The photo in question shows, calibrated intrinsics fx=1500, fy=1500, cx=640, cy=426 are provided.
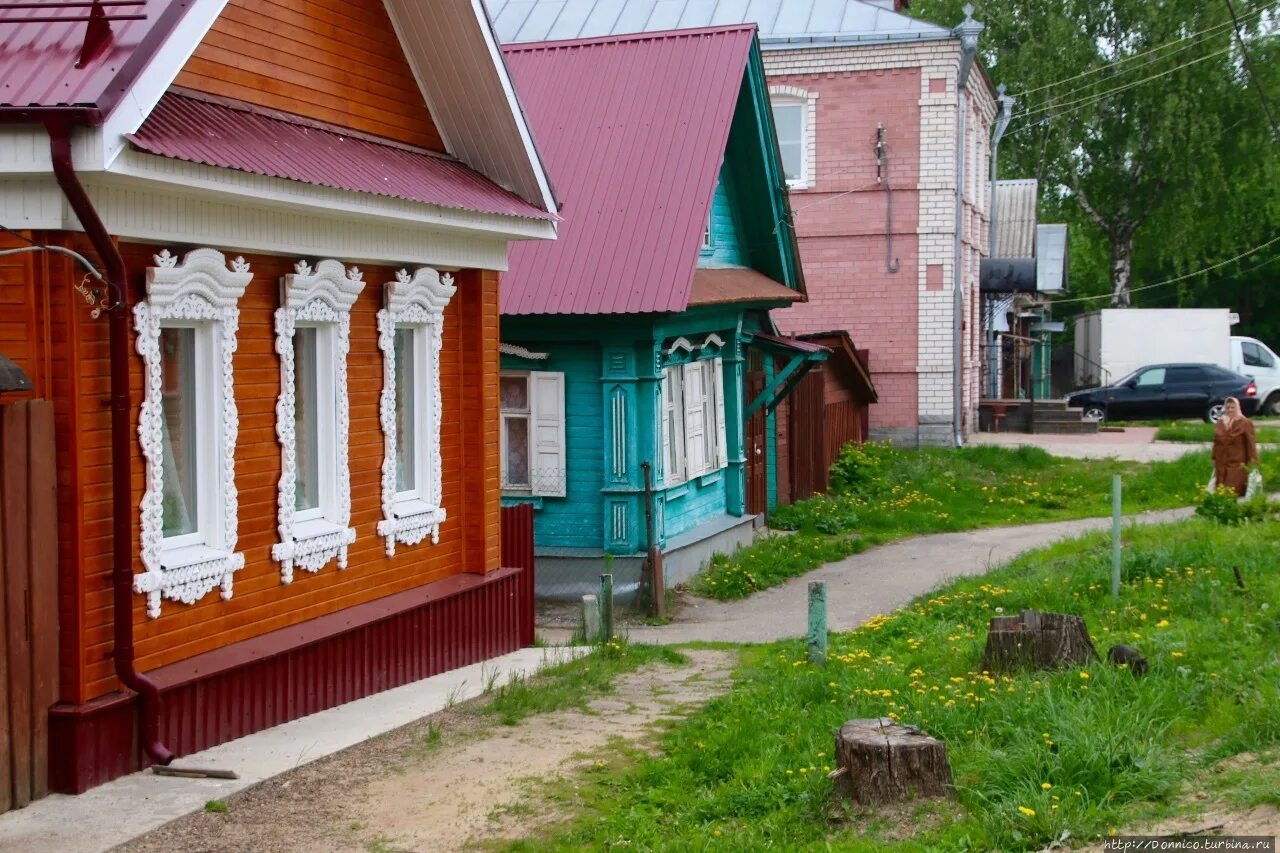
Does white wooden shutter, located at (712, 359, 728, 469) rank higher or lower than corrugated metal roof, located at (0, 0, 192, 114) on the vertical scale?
lower

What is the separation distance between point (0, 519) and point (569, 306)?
27.8 ft

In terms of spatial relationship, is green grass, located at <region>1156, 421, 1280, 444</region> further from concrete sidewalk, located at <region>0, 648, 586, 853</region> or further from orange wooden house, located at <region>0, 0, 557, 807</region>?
concrete sidewalk, located at <region>0, 648, 586, 853</region>

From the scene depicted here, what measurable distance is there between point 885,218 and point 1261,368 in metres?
14.0

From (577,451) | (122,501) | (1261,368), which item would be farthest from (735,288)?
(1261,368)

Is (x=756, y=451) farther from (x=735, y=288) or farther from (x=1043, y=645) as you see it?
(x=1043, y=645)

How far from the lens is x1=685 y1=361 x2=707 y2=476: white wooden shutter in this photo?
16.3 meters

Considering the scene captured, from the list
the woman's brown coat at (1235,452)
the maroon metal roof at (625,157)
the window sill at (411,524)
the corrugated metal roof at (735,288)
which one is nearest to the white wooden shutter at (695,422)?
the corrugated metal roof at (735,288)

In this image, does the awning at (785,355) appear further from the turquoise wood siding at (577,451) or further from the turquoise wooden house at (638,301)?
the turquoise wood siding at (577,451)

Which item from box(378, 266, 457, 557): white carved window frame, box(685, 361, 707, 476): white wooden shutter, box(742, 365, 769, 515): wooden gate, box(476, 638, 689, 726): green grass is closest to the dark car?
box(742, 365, 769, 515): wooden gate

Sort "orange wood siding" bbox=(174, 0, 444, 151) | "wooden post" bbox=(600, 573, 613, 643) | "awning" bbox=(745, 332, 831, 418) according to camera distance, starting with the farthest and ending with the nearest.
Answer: "awning" bbox=(745, 332, 831, 418) → "wooden post" bbox=(600, 573, 613, 643) → "orange wood siding" bbox=(174, 0, 444, 151)

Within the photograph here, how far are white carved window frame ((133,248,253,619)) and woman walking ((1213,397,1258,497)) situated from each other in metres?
12.1

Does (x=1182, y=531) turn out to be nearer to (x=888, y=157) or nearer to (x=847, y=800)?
(x=847, y=800)

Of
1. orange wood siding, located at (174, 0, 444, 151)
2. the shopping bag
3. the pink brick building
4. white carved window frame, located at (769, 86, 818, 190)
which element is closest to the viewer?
orange wood siding, located at (174, 0, 444, 151)

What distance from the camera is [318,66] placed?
886cm
